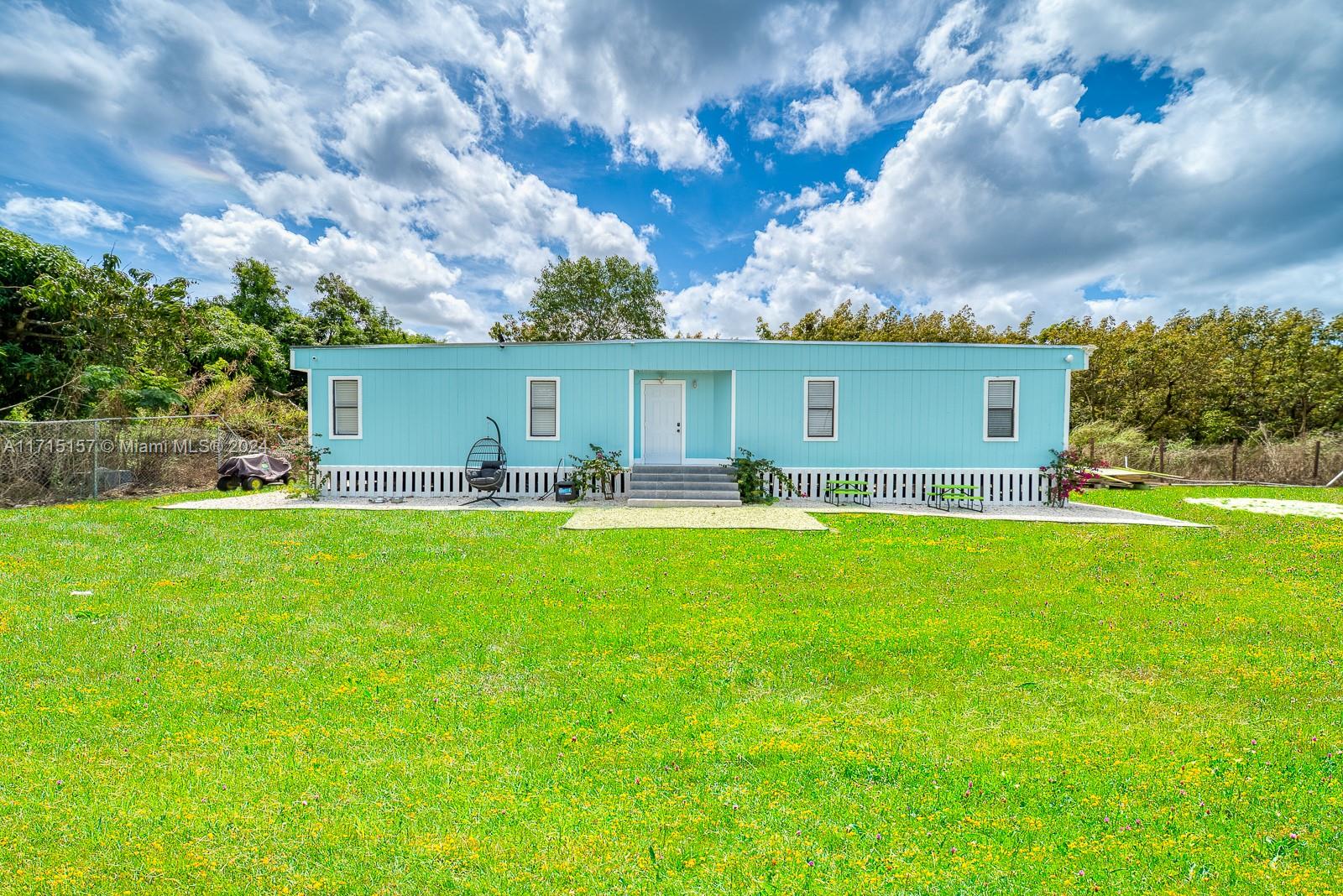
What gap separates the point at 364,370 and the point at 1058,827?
13101 mm

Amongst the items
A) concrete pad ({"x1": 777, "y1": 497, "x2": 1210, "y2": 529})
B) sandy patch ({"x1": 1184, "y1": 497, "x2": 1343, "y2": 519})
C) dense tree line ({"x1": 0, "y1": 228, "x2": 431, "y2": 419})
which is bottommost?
concrete pad ({"x1": 777, "y1": 497, "x2": 1210, "y2": 529})

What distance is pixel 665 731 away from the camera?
Result: 280 cm

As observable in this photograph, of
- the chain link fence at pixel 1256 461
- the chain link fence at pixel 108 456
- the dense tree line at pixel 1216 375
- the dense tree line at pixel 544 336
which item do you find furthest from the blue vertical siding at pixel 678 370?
the dense tree line at pixel 1216 375

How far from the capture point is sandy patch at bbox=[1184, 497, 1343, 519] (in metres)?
9.83

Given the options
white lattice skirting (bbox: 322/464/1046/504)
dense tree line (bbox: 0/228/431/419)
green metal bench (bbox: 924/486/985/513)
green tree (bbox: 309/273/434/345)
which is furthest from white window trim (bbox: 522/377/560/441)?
green tree (bbox: 309/273/434/345)

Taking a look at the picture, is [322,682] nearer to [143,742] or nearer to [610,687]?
[143,742]

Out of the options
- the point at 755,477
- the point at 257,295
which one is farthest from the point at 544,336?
the point at 755,477

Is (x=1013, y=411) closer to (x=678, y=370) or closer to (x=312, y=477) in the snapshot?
(x=678, y=370)

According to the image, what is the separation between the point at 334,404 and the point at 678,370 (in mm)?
7547

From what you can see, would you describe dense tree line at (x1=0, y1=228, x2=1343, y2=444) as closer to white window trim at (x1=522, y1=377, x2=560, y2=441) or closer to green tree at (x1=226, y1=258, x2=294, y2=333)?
green tree at (x1=226, y1=258, x2=294, y2=333)

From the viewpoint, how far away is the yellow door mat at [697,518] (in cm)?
856

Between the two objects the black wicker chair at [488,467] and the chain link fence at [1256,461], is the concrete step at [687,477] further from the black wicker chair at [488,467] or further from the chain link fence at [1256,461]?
the chain link fence at [1256,461]

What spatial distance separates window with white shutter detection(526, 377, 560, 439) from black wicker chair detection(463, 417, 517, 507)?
732 millimetres

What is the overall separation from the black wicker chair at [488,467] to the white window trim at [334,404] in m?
2.45
